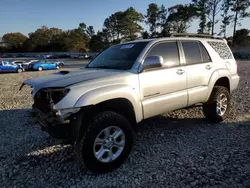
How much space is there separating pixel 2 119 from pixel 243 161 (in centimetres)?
535

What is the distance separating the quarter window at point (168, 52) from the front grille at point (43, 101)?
5.69 feet

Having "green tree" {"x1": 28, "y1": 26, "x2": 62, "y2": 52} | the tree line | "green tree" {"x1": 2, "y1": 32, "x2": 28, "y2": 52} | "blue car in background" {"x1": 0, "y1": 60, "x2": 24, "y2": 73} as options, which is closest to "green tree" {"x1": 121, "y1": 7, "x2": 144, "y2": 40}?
the tree line

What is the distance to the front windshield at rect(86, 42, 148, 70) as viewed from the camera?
348 cm

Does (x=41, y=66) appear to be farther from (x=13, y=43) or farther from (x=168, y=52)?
(x=13, y=43)

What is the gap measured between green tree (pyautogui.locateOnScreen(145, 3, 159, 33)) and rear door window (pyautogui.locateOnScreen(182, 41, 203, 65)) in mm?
59307

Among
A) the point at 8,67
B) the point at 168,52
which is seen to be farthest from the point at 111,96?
Answer: the point at 8,67

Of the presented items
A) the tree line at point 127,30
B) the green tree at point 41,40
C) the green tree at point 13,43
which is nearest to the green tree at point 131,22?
the tree line at point 127,30

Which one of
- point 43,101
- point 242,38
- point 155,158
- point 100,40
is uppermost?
point 100,40

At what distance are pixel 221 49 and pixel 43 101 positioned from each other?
394 cm

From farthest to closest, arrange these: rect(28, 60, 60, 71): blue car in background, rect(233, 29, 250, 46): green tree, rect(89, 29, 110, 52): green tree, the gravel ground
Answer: rect(89, 29, 110, 52): green tree → rect(233, 29, 250, 46): green tree → rect(28, 60, 60, 71): blue car in background → the gravel ground

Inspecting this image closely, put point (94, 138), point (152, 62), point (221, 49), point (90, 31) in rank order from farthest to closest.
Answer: point (90, 31) < point (221, 49) < point (152, 62) < point (94, 138)

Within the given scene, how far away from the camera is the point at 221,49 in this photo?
189 inches

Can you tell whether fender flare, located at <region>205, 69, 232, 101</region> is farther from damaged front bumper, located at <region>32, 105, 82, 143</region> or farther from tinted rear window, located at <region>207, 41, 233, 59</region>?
damaged front bumper, located at <region>32, 105, 82, 143</region>

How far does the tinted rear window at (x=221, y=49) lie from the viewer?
4.64m
